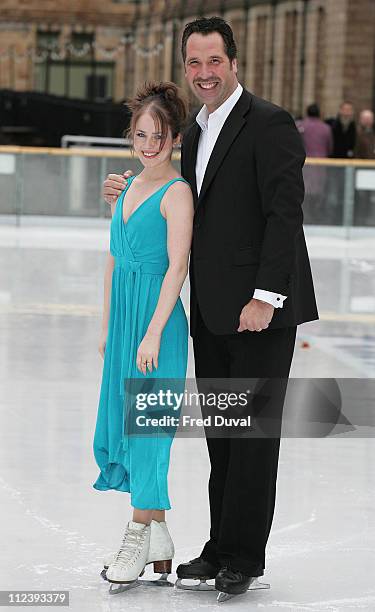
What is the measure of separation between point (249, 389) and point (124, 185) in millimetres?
733

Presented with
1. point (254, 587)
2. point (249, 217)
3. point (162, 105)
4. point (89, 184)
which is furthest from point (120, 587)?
point (89, 184)

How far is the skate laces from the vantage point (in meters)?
4.75

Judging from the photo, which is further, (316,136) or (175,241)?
(316,136)

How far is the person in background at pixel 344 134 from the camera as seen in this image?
2166cm

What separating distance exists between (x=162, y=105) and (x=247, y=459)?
42.2 inches

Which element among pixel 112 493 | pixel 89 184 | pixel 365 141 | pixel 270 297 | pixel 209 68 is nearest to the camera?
pixel 270 297

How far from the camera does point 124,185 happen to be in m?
4.87

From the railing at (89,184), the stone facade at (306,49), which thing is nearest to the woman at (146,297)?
the railing at (89,184)

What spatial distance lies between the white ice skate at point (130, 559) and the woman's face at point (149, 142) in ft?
3.56

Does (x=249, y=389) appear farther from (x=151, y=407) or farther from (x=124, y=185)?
(x=124, y=185)

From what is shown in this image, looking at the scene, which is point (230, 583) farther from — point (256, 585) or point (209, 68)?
point (209, 68)

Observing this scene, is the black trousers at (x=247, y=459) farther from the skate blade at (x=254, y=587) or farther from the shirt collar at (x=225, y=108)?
the shirt collar at (x=225, y=108)

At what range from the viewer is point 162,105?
4.73m

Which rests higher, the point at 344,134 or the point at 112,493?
the point at 344,134
